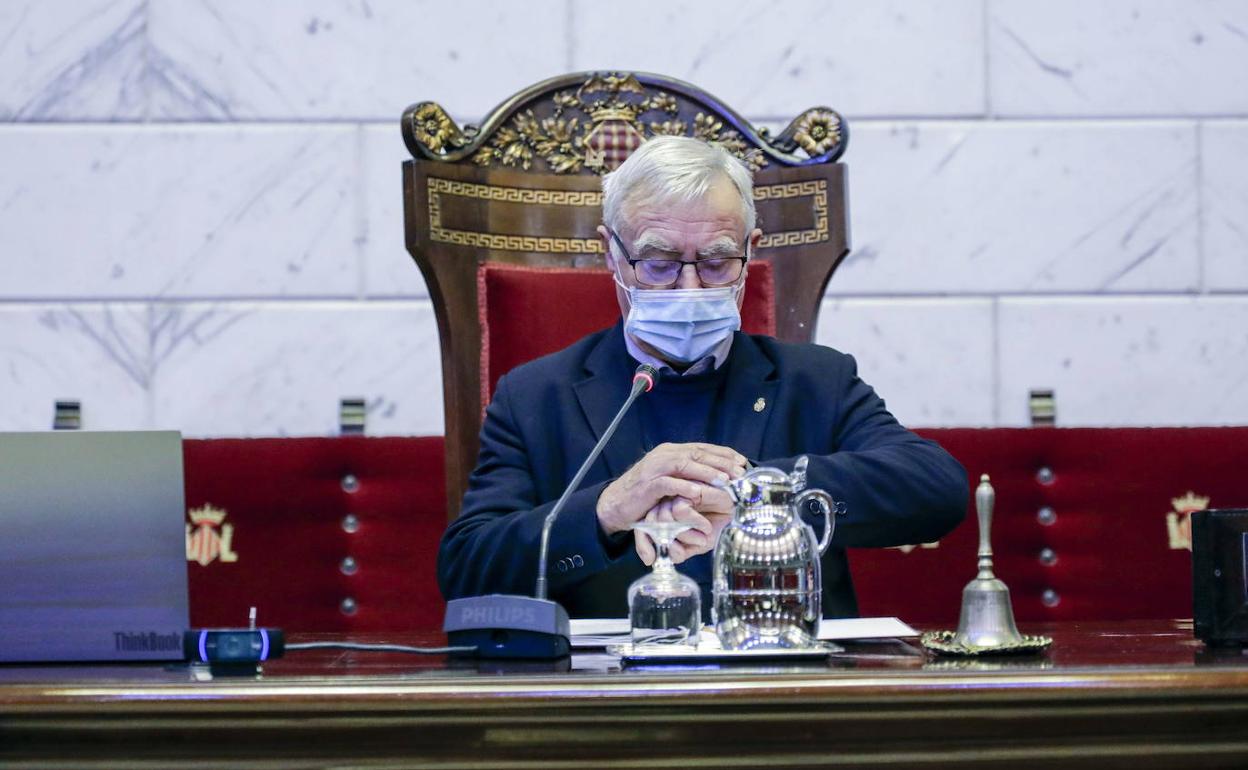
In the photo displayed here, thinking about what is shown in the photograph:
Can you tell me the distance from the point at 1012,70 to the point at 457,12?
1209mm

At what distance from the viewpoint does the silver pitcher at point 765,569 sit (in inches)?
54.5

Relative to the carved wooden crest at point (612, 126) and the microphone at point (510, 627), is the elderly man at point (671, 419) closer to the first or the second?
the carved wooden crest at point (612, 126)

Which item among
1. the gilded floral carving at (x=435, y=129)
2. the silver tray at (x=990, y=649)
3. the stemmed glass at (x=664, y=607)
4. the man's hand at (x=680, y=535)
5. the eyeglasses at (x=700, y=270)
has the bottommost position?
the silver tray at (x=990, y=649)

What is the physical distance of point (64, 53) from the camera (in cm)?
324

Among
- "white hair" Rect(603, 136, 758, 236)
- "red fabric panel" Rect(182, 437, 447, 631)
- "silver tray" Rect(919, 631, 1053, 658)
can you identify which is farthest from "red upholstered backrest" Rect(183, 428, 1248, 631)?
"silver tray" Rect(919, 631, 1053, 658)

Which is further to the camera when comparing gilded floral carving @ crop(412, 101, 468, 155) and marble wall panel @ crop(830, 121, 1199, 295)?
marble wall panel @ crop(830, 121, 1199, 295)

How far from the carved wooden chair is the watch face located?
107cm

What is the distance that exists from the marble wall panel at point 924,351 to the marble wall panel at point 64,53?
1.60 m

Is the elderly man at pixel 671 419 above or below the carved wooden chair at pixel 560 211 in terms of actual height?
below

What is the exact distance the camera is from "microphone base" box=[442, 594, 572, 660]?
138 centimetres

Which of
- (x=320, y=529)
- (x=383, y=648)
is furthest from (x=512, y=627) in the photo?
(x=320, y=529)

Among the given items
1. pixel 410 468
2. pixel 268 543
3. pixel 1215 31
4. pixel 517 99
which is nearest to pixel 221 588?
pixel 268 543

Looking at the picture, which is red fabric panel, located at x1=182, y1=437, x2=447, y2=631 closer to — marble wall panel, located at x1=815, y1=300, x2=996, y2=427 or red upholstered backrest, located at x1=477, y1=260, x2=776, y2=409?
red upholstered backrest, located at x1=477, y1=260, x2=776, y2=409

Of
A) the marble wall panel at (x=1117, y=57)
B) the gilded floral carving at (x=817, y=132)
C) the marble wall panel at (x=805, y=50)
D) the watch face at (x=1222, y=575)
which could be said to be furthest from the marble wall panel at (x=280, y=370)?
the watch face at (x=1222, y=575)
